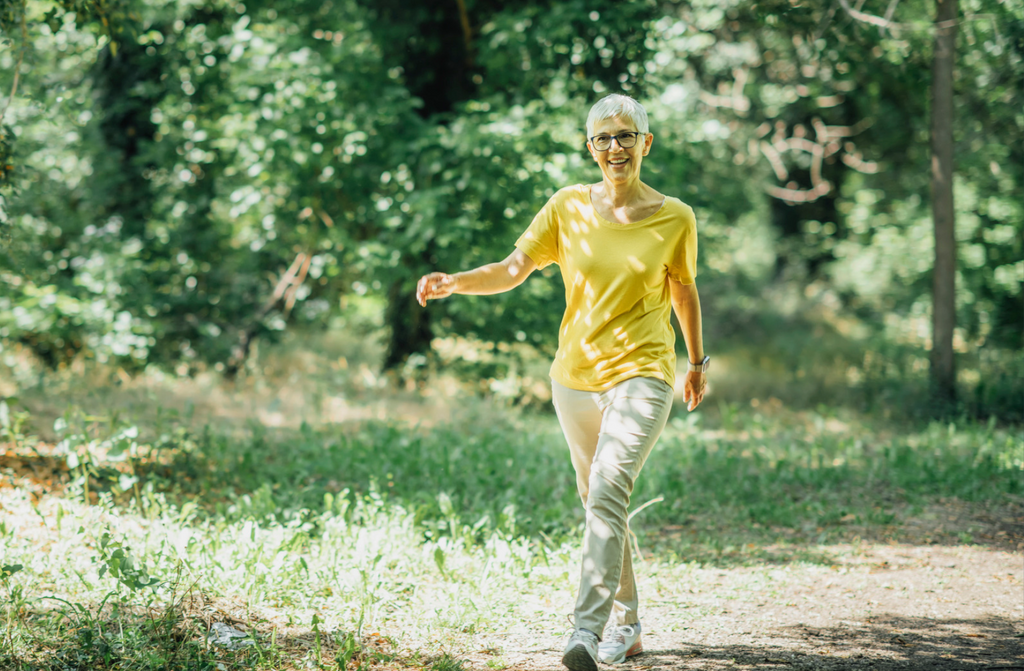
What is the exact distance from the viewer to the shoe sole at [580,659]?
2.98 meters

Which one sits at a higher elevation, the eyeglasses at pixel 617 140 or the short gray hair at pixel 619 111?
the short gray hair at pixel 619 111

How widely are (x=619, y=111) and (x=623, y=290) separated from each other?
71 cm

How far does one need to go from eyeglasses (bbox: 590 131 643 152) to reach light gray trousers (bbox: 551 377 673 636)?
938mm

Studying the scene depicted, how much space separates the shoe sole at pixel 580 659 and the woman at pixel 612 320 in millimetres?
70

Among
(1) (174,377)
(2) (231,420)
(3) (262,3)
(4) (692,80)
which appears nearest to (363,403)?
(2) (231,420)

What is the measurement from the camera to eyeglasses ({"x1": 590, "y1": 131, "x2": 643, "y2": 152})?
131 inches

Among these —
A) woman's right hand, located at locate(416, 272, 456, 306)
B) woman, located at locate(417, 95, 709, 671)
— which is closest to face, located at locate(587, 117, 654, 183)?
woman, located at locate(417, 95, 709, 671)

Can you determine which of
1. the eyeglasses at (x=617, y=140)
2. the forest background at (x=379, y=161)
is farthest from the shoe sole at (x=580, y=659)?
the forest background at (x=379, y=161)

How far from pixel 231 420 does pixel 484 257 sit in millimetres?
3238

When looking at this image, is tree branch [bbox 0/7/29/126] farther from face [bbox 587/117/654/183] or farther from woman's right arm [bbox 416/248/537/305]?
face [bbox 587/117/654/183]

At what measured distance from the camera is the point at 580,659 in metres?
2.98

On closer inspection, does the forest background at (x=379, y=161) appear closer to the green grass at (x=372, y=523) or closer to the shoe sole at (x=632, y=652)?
the green grass at (x=372, y=523)

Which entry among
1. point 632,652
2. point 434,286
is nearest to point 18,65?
point 434,286

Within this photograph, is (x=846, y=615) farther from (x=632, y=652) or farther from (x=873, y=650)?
(x=632, y=652)
